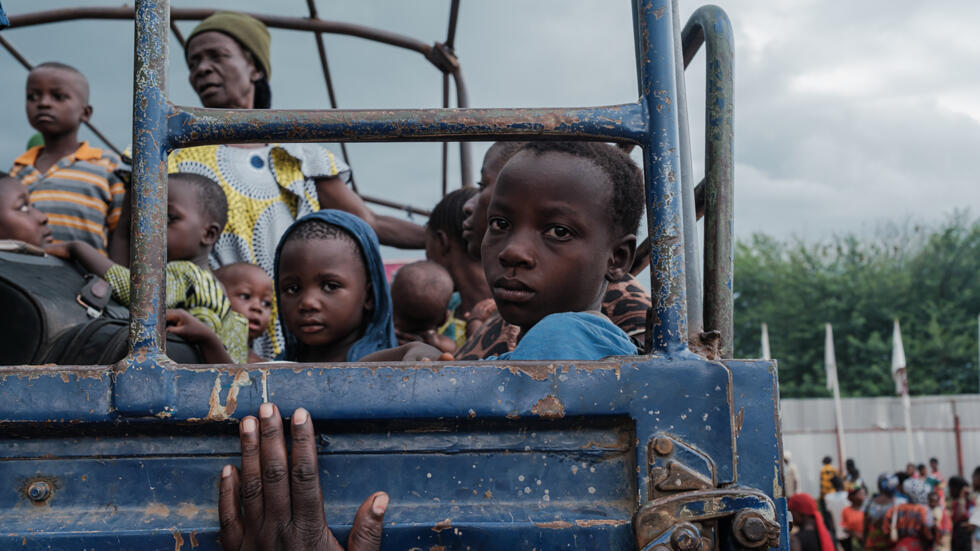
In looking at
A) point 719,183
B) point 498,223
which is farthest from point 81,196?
point 719,183

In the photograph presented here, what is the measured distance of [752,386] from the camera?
102 cm

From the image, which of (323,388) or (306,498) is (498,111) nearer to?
(323,388)

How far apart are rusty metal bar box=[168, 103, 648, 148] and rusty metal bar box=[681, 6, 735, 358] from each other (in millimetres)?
251

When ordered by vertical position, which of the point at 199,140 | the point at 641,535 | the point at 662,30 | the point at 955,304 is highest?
the point at 955,304

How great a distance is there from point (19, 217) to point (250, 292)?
28.1 inches

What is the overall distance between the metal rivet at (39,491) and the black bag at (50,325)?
0.48m

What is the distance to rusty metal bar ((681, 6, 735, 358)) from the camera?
3.98ft

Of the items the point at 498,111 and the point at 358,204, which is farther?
the point at 358,204

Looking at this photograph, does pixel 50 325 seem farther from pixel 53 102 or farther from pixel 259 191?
pixel 53 102

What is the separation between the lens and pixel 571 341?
1234 millimetres

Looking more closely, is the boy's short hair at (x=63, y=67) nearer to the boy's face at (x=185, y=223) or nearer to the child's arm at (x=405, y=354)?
the boy's face at (x=185, y=223)

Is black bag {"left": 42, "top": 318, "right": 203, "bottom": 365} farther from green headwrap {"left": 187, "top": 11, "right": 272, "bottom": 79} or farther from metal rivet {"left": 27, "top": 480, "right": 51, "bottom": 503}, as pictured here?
green headwrap {"left": 187, "top": 11, "right": 272, "bottom": 79}

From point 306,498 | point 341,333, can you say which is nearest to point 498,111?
point 306,498

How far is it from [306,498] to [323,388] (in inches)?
5.1
